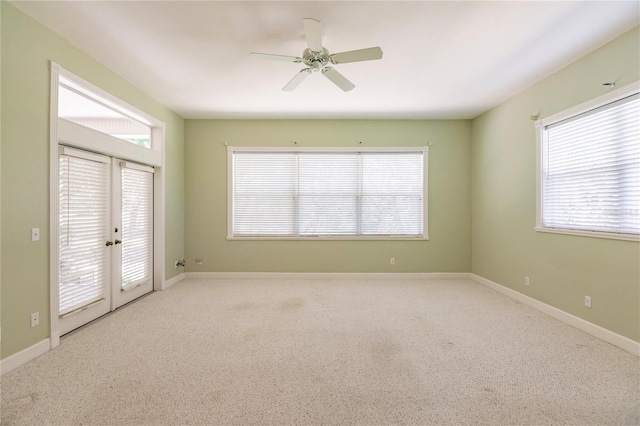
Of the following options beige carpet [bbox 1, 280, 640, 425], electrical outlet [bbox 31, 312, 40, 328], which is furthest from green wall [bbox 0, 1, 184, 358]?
beige carpet [bbox 1, 280, 640, 425]

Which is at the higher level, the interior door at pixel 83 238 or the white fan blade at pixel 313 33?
the white fan blade at pixel 313 33

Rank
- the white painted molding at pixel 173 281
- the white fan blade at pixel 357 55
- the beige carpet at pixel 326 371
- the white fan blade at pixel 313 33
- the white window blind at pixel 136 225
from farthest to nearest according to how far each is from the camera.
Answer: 1. the white painted molding at pixel 173 281
2. the white window blind at pixel 136 225
3. the white fan blade at pixel 357 55
4. the white fan blade at pixel 313 33
5. the beige carpet at pixel 326 371

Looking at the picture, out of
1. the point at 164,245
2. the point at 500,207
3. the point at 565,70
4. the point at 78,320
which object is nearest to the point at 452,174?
the point at 500,207

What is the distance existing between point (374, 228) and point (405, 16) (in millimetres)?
3255

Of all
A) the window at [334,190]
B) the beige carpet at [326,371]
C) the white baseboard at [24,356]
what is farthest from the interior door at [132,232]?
the window at [334,190]

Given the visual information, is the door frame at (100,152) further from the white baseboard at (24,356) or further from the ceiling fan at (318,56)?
the ceiling fan at (318,56)

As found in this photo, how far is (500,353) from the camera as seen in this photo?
92.2 inches

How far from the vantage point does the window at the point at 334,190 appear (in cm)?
479

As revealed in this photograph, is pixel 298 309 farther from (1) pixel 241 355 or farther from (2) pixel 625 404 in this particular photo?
(2) pixel 625 404

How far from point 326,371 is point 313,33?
2746mm

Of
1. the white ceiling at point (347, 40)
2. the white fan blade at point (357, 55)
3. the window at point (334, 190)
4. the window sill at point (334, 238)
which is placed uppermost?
the white ceiling at point (347, 40)

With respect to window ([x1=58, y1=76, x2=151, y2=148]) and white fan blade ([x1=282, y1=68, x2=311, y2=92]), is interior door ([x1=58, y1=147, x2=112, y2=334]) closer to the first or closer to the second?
window ([x1=58, y1=76, x2=151, y2=148])

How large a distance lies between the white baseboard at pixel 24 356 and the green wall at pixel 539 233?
529 centimetres

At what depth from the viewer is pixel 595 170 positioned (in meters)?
2.71
